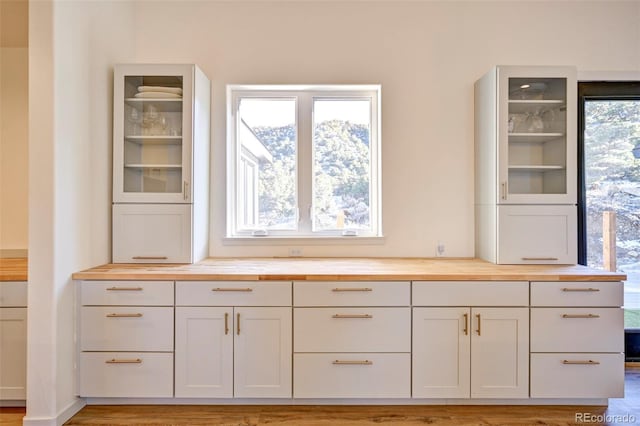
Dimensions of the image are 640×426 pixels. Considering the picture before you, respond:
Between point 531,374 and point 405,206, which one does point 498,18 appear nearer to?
point 405,206

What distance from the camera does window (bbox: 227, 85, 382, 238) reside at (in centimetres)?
311

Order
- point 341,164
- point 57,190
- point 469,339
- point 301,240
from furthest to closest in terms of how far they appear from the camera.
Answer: point 341,164, point 301,240, point 469,339, point 57,190

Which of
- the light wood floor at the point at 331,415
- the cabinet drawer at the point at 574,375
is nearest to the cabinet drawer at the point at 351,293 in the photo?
the light wood floor at the point at 331,415

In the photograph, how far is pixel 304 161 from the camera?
3105 millimetres

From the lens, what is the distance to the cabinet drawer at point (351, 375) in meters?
2.29

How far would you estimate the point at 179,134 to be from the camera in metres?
2.66

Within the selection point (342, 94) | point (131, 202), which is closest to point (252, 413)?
point (131, 202)

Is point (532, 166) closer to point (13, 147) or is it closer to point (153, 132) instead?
point (153, 132)

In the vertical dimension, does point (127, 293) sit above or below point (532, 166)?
below

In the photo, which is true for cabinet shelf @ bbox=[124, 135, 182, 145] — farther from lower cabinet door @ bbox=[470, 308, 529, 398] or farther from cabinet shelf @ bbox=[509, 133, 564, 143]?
cabinet shelf @ bbox=[509, 133, 564, 143]

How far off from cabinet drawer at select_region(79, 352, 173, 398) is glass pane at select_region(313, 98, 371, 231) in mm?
1493

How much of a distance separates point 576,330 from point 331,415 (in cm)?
154

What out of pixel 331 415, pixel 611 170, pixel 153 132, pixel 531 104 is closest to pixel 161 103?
pixel 153 132

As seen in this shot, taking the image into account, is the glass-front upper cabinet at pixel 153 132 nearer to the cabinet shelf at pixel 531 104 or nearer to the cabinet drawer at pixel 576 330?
the cabinet shelf at pixel 531 104
